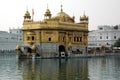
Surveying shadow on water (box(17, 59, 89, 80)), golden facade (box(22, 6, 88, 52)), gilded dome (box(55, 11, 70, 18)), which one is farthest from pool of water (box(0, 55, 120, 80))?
gilded dome (box(55, 11, 70, 18))

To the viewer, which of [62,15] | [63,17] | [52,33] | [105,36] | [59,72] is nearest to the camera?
[59,72]

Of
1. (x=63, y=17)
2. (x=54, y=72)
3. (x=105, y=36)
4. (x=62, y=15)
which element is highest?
(x=62, y=15)

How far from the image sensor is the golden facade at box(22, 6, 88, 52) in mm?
53656

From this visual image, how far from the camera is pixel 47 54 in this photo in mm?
52312

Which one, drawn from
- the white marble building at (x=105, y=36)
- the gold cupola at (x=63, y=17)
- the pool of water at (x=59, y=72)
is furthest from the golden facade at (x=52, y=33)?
the white marble building at (x=105, y=36)

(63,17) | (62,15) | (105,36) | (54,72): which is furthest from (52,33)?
(105,36)

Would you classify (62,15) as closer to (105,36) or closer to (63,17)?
(63,17)

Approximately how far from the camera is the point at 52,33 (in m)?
54.2

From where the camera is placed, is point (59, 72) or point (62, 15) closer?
point (59, 72)

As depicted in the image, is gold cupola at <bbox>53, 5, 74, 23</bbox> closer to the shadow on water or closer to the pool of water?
the pool of water

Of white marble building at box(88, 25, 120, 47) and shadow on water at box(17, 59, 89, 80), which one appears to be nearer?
shadow on water at box(17, 59, 89, 80)

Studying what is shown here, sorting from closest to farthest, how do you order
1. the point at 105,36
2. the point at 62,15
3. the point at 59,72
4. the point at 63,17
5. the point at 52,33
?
the point at 59,72 → the point at 52,33 → the point at 63,17 → the point at 62,15 → the point at 105,36

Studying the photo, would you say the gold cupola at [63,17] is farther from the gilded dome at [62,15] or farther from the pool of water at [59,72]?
the pool of water at [59,72]

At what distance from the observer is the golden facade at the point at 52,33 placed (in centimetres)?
5366
